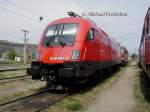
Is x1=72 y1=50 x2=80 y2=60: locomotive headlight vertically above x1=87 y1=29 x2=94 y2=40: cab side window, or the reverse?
x1=87 y1=29 x2=94 y2=40: cab side window

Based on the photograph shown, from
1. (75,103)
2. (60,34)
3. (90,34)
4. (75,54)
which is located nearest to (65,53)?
(75,54)

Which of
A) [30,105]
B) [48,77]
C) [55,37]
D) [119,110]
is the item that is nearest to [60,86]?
[48,77]

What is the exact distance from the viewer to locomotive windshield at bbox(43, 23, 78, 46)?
12.2 m

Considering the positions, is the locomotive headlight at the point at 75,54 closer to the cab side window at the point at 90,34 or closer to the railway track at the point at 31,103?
the cab side window at the point at 90,34

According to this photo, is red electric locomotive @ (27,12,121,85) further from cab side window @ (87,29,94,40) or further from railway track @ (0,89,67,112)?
railway track @ (0,89,67,112)

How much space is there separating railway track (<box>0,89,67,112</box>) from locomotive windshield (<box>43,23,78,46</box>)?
220cm

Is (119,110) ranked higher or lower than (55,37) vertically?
lower

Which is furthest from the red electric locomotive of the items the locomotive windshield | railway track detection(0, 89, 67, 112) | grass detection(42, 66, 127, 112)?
railway track detection(0, 89, 67, 112)

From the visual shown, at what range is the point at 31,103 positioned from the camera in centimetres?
961

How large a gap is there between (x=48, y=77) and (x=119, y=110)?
13.2ft

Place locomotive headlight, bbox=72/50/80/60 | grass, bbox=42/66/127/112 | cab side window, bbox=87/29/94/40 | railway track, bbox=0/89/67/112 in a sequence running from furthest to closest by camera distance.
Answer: cab side window, bbox=87/29/94/40 → locomotive headlight, bbox=72/50/80/60 → grass, bbox=42/66/127/112 → railway track, bbox=0/89/67/112

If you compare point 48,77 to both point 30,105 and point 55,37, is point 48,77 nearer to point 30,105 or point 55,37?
point 55,37

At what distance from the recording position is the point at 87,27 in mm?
12766

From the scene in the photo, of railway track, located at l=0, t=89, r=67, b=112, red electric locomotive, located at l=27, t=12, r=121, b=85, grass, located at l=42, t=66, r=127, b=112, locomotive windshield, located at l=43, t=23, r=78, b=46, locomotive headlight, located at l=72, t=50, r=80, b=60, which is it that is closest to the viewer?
railway track, located at l=0, t=89, r=67, b=112
